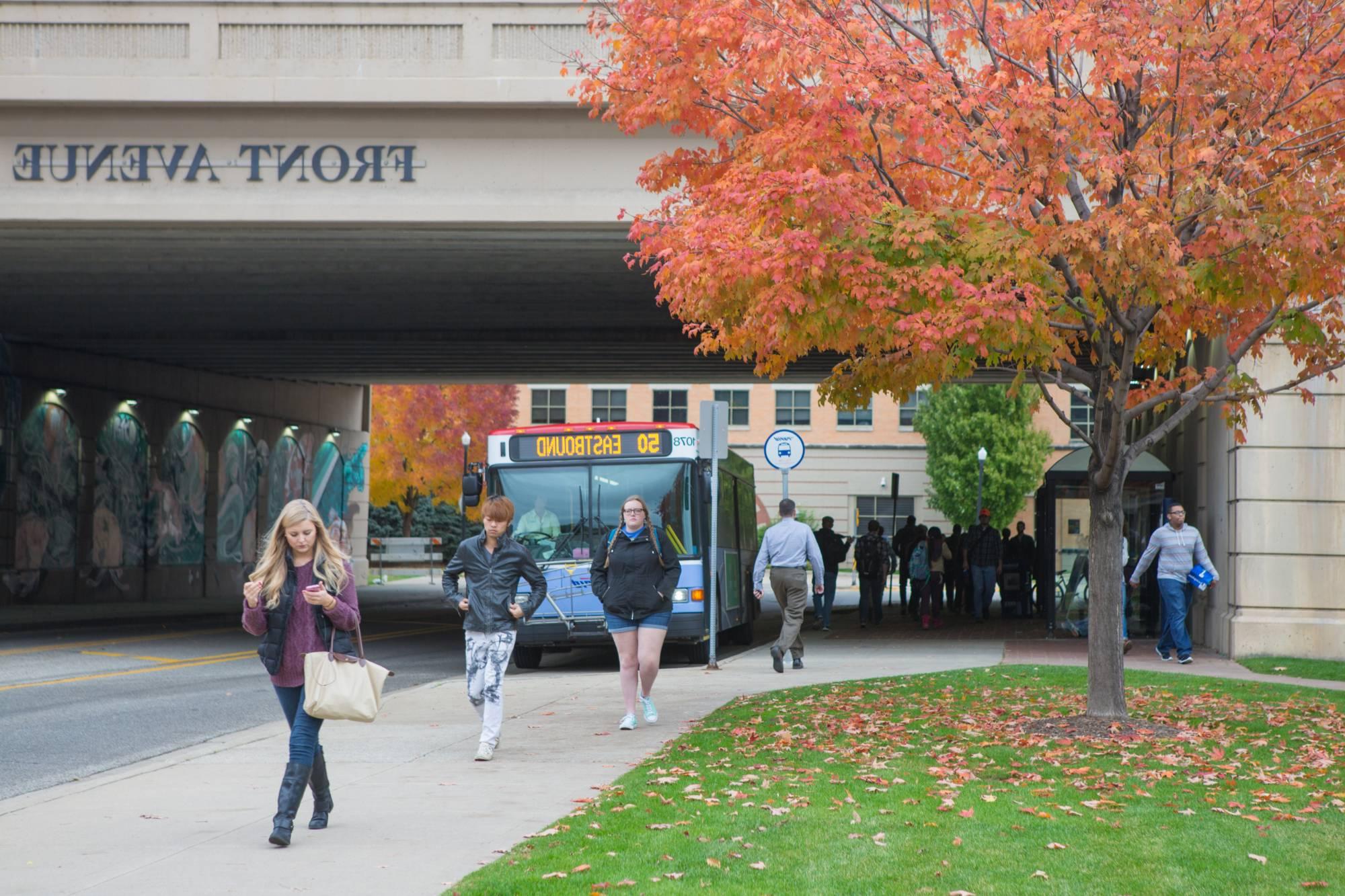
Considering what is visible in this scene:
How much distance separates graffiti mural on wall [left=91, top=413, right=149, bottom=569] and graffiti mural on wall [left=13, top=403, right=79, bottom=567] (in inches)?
31.7

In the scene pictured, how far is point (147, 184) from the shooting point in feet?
57.9

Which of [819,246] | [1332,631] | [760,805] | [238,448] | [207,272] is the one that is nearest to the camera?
[760,805]

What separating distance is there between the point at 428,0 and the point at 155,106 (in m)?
3.32

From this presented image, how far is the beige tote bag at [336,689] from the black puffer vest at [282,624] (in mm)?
58

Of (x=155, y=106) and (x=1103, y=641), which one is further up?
(x=155, y=106)

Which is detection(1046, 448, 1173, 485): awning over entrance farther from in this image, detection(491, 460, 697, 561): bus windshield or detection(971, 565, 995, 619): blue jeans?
detection(491, 460, 697, 561): bus windshield

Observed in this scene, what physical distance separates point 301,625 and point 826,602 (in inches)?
770

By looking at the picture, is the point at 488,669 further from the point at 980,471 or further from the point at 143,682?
the point at 980,471

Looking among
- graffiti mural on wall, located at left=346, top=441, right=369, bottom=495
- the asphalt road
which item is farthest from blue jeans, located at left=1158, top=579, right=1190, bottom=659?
graffiti mural on wall, located at left=346, top=441, right=369, bottom=495

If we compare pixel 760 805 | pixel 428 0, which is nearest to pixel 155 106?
pixel 428 0

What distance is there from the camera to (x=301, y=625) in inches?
273

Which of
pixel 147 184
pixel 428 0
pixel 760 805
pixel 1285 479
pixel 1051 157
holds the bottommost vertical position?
pixel 760 805

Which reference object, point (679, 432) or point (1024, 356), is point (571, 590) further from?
point (1024, 356)

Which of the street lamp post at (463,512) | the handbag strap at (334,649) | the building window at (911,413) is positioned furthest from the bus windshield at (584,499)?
the building window at (911,413)
